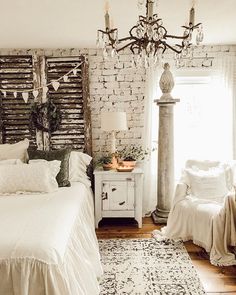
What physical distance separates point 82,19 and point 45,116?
4.96 ft

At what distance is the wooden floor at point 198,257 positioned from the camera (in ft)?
8.26

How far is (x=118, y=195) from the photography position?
3.73 m

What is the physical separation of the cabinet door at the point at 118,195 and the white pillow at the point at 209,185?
2.42 ft

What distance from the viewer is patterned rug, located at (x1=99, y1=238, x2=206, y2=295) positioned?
2475 millimetres

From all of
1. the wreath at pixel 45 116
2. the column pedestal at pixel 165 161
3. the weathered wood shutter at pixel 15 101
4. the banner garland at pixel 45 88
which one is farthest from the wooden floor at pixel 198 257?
the banner garland at pixel 45 88

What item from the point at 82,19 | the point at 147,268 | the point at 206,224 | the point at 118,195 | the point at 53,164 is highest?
the point at 82,19

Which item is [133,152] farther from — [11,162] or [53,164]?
[11,162]

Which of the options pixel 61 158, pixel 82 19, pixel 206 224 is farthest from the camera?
pixel 61 158

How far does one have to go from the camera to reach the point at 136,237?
3496mm

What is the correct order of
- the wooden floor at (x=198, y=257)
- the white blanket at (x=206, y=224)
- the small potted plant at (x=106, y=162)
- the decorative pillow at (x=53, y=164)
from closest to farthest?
1. the wooden floor at (x=198, y=257)
2. the white blanket at (x=206, y=224)
3. the decorative pillow at (x=53, y=164)
4. the small potted plant at (x=106, y=162)

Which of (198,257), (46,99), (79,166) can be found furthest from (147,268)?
(46,99)

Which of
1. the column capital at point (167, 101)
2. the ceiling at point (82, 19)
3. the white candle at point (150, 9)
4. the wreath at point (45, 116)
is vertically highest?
the ceiling at point (82, 19)

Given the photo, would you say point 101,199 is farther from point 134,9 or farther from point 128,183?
point 134,9

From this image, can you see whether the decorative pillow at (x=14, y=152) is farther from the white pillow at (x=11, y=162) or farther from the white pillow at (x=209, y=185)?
the white pillow at (x=209, y=185)
